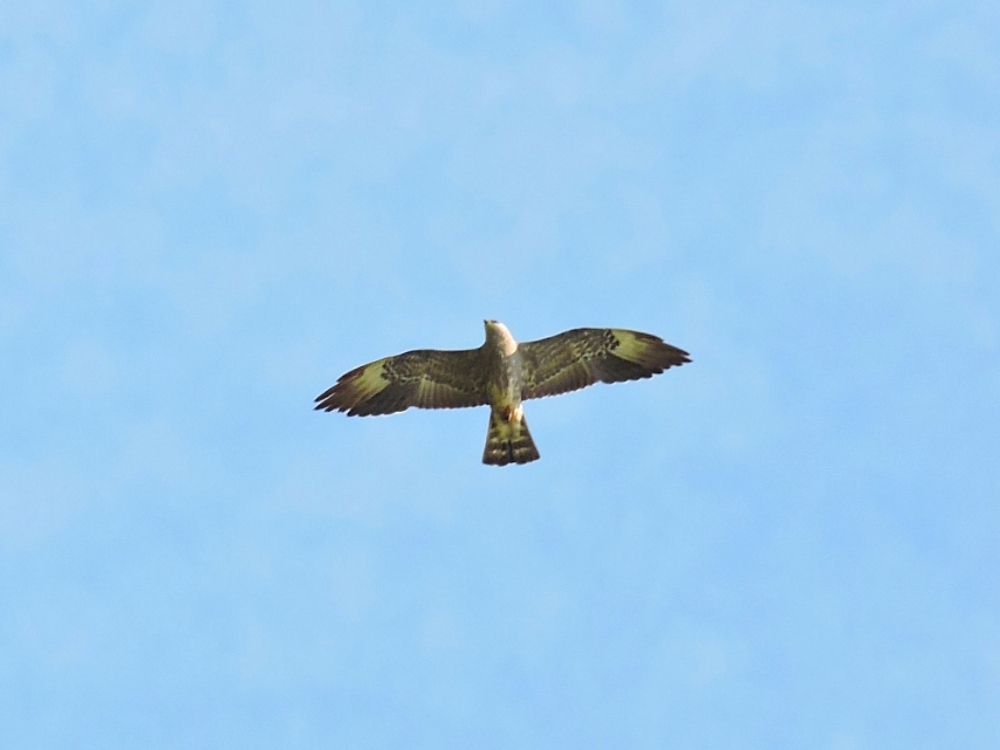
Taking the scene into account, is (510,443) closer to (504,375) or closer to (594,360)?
(504,375)

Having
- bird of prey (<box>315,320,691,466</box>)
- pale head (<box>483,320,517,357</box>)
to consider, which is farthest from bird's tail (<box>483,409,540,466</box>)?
pale head (<box>483,320,517,357</box>)

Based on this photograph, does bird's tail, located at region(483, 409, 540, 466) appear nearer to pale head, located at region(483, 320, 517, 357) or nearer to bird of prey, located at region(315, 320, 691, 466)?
bird of prey, located at region(315, 320, 691, 466)

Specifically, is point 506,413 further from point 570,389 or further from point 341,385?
point 341,385

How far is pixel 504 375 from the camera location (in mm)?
15984

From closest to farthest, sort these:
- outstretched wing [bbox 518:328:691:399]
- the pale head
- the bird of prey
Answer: the pale head → the bird of prey → outstretched wing [bbox 518:328:691:399]

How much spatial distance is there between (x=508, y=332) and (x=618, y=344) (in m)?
1.60

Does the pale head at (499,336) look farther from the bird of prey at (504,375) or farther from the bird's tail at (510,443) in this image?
the bird's tail at (510,443)

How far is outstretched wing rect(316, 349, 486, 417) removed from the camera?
1653 cm

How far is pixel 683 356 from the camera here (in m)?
16.5

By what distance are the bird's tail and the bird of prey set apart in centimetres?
1

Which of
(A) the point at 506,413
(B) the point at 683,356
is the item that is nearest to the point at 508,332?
(A) the point at 506,413

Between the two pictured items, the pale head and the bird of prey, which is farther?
the bird of prey

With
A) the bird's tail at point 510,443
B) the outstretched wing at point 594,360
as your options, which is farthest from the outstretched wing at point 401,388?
the outstretched wing at point 594,360

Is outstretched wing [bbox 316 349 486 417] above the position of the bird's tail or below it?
above
